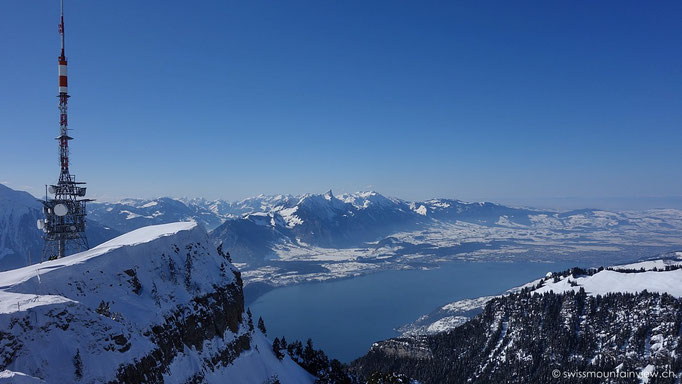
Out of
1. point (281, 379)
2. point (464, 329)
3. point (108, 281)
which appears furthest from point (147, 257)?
point (464, 329)

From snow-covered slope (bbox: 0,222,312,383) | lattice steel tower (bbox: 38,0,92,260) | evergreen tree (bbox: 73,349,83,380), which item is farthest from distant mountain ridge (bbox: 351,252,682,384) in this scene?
evergreen tree (bbox: 73,349,83,380)

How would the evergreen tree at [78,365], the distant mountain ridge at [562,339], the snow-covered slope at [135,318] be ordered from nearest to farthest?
the evergreen tree at [78,365] < the snow-covered slope at [135,318] < the distant mountain ridge at [562,339]

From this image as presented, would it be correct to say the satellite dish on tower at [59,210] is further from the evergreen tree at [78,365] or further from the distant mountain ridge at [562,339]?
the distant mountain ridge at [562,339]

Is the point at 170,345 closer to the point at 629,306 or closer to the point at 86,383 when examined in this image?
the point at 86,383

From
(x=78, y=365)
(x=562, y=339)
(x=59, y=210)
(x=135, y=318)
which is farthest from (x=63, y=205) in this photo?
(x=562, y=339)

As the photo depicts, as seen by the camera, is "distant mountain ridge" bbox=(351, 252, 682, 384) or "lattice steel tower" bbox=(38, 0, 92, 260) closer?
"lattice steel tower" bbox=(38, 0, 92, 260)

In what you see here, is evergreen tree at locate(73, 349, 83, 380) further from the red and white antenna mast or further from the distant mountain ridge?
the distant mountain ridge

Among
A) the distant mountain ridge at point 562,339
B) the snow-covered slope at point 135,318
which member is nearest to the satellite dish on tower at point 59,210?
the snow-covered slope at point 135,318
